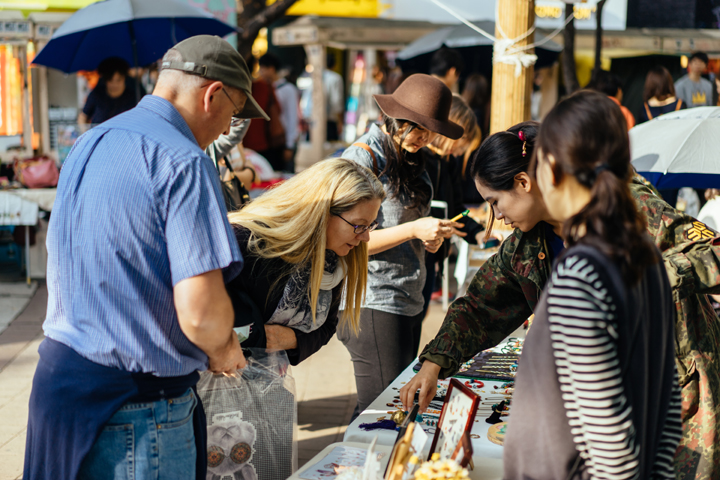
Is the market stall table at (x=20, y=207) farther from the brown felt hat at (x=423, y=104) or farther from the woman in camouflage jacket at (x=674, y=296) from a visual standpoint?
the woman in camouflage jacket at (x=674, y=296)

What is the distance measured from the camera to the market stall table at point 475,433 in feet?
6.08

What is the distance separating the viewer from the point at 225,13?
8258mm

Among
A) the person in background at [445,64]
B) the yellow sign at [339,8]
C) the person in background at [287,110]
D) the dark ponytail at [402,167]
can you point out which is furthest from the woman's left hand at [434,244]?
the yellow sign at [339,8]

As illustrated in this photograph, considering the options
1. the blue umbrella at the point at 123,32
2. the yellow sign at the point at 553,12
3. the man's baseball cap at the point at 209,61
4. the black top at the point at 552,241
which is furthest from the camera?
the yellow sign at the point at 553,12

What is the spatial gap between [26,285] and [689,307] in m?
5.84

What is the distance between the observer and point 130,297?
1.47m

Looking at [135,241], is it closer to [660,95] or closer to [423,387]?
[423,387]

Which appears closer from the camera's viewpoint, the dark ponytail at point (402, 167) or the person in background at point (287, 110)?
the dark ponytail at point (402, 167)

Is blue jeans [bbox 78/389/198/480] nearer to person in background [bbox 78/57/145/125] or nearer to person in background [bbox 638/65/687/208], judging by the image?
person in background [bbox 78/57/145/125]

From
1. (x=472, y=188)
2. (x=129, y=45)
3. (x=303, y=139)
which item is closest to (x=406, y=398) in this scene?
(x=472, y=188)

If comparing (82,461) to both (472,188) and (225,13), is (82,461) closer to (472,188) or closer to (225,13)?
(472,188)

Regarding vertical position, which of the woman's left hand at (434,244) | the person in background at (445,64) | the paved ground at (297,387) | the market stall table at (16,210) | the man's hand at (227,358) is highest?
the person in background at (445,64)

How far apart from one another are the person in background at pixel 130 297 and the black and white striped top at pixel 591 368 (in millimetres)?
715

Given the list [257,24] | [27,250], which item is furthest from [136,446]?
[257,24]
